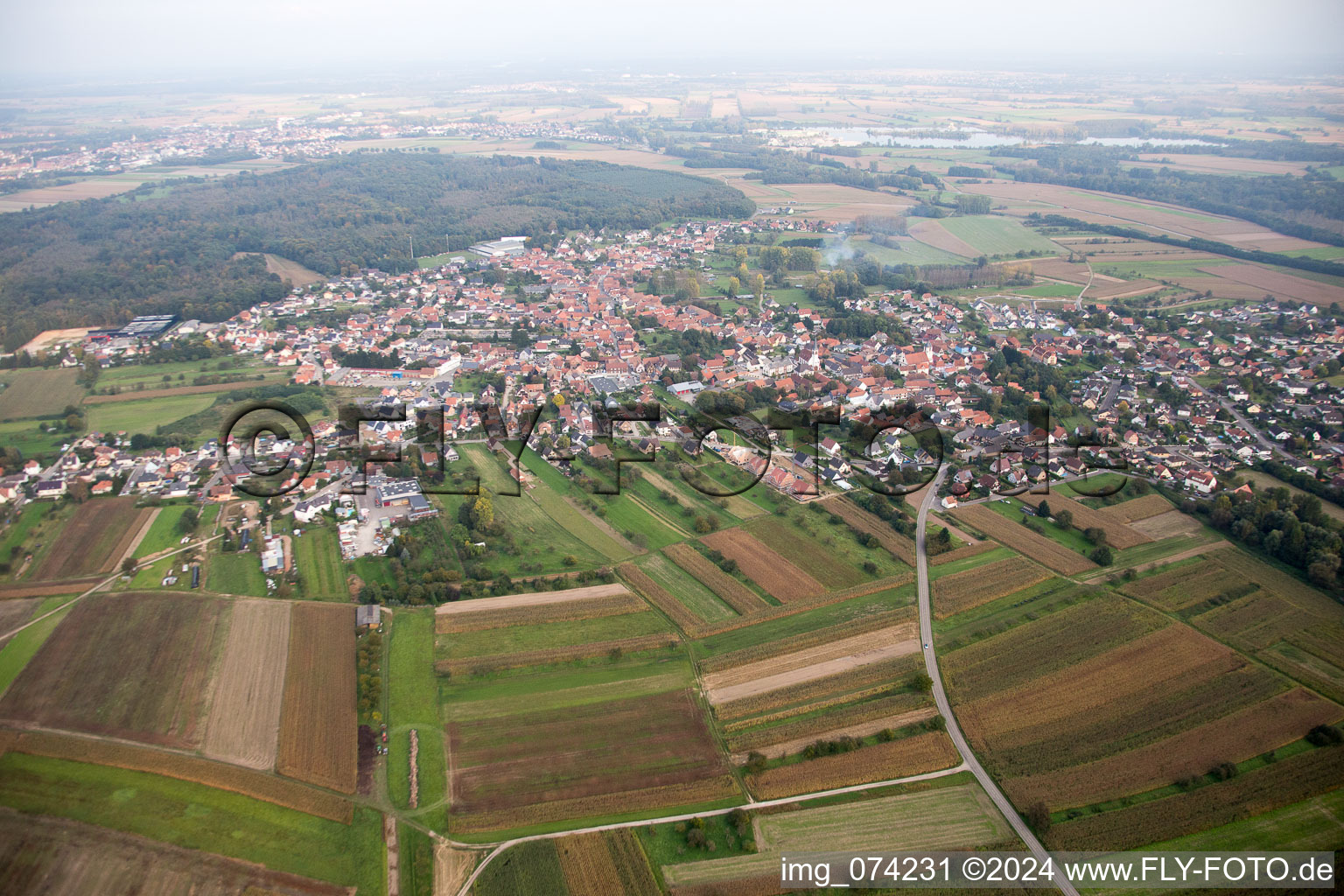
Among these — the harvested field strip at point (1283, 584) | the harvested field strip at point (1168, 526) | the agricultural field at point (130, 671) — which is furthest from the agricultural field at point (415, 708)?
the harvested field strip at point (1283, 584)

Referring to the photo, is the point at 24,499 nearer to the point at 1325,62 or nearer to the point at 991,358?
the point at 991,358

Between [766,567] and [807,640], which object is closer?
[807,640]

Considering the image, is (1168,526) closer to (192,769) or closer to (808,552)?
(808,552)

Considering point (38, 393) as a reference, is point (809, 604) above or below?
below

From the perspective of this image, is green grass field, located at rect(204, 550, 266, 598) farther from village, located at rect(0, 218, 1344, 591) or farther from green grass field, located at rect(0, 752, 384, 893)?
green grass field, located at rect(0, 752, 384, 893)

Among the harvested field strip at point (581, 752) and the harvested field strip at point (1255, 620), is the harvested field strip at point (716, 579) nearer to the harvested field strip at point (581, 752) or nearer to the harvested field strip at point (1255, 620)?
the harvested field strip at point (581, 752)

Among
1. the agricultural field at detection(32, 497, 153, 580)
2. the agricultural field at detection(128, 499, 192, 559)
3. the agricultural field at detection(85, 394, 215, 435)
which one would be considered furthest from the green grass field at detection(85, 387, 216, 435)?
the agricultural field at detection(128, 499, 192, 559)

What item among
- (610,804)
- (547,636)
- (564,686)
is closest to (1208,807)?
(610,804)
